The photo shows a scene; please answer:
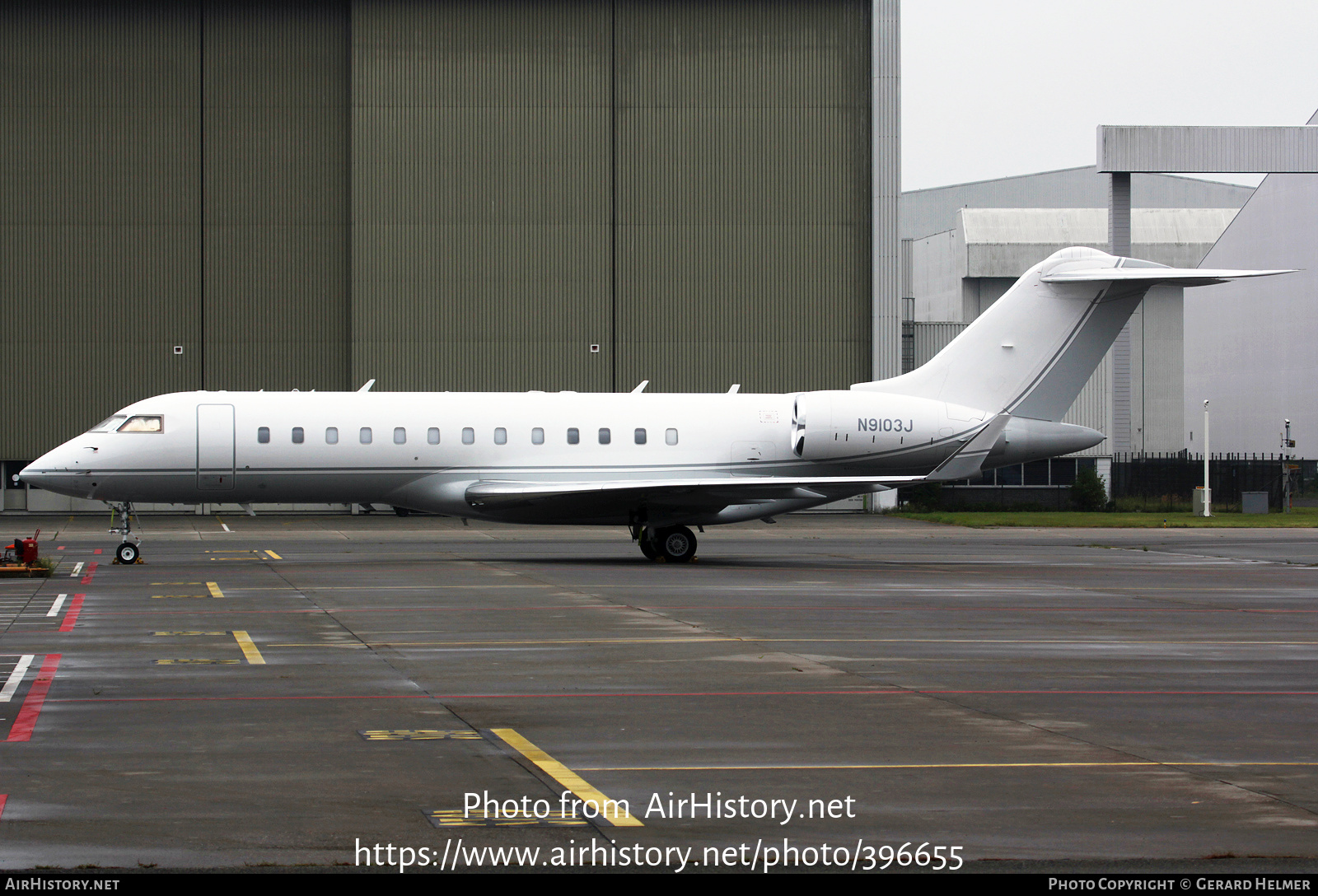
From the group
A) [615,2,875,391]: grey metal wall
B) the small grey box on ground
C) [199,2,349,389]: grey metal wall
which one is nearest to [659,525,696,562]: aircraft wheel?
[615,2,875,391]: grey metal wall

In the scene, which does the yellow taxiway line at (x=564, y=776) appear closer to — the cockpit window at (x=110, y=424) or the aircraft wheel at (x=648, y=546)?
the aircraft wheel at (x=648, y=546)

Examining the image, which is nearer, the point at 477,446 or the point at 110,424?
the point at 110,424

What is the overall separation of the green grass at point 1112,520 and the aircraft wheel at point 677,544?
1809cm

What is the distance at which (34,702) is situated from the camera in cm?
1088

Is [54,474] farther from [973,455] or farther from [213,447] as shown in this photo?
[973,455]

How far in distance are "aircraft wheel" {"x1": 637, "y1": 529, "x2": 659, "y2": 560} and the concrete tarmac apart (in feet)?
16.7

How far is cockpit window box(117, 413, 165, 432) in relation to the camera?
2717 cm

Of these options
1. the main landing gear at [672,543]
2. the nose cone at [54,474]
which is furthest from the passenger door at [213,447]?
the main landing gear at [672,543]

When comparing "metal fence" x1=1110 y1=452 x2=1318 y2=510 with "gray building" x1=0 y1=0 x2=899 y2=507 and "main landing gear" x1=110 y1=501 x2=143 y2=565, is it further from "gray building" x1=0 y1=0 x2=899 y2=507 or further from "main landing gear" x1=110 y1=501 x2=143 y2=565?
"main landing gear" x1=110 y1=501 x2=143 y2=565

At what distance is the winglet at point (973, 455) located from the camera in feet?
90.7

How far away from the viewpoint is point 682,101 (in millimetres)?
50656

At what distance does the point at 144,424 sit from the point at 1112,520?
32259 millimetres

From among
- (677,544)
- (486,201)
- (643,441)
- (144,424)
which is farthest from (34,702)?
(486,201)
